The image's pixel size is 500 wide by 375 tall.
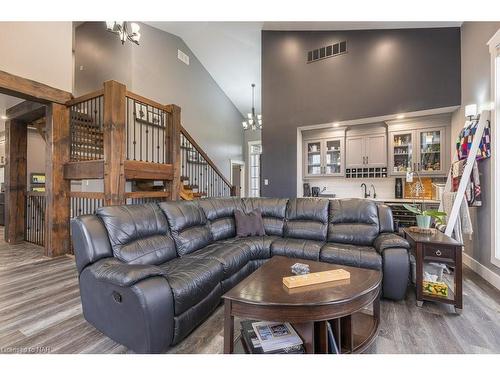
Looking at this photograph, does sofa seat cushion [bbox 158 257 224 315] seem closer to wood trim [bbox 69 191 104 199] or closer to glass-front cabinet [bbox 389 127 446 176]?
wood trim [bbox 69 191 104 199]

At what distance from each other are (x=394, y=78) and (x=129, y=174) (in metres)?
4.74

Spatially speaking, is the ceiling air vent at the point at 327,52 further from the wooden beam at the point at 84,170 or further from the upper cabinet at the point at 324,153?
the wooden beam at the point at 84,170

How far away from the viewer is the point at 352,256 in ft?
8.34

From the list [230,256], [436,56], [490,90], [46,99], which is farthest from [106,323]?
[436,56]

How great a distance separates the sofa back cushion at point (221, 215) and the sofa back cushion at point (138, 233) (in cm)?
71

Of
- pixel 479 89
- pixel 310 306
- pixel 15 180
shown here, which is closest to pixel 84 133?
pixel 15 180

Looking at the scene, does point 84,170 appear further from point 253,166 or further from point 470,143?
point 253,166

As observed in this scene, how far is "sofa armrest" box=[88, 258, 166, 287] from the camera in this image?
1.60 metres

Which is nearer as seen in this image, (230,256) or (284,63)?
(230,256)

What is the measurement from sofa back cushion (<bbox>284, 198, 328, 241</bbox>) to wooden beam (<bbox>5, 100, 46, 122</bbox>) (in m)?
4.43

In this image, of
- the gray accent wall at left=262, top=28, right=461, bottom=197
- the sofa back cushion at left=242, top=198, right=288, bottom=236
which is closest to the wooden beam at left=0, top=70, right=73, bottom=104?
the sofa back cushion at left=242, top=198, right=288, bottom=236

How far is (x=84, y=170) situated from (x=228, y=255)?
107 inches

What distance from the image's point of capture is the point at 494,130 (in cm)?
293

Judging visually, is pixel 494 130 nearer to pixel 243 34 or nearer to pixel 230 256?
pixel 230 256
